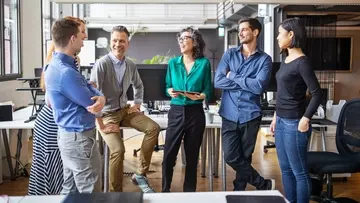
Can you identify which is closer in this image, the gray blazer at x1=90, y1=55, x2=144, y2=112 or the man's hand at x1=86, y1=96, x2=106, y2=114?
the man's hand at x1=86, y1=96, x2=106, y2=114

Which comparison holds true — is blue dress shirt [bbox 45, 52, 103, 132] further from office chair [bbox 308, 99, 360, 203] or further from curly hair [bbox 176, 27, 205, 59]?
office chair [bbox 308, 99, 360, 203]

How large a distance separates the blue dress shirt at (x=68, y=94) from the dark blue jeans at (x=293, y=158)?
1.38 metres

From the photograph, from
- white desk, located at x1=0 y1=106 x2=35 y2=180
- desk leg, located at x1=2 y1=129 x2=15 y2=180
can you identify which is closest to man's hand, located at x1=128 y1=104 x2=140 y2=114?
white desk, located at x1=0 y1=106 x2=35 y2=180

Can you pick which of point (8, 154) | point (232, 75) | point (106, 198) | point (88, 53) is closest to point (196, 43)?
point (232, 75)

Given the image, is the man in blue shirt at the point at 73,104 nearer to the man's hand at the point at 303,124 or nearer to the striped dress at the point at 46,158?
the striped dress at the point at 46,158

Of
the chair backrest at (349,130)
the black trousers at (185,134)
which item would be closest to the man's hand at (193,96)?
the black trousers at (185,134)

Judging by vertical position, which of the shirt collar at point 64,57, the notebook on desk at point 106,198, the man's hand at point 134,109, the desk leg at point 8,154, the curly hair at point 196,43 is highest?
the curly hair at point 196,43

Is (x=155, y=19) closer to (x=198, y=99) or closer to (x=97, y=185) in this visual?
(x=198, y=99)

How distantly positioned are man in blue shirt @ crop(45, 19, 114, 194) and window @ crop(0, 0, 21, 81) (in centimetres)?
300

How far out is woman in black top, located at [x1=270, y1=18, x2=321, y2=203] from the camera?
2754 millimetres

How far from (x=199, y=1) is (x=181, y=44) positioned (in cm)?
100

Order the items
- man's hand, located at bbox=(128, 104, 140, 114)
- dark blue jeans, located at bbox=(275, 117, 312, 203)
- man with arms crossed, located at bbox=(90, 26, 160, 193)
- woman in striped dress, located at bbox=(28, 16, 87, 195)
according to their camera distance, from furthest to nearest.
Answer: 1. man's hand, located at bbox=(128, 104, 140, 114)
2. man with arms crossed, located at bbox=(90, 26, 160, 193)
3. dark blue jeans, located at bbox=(275, 117, 312, 203)
4. woman in striped dress, located at bbox=(28, 16, 87, 195)

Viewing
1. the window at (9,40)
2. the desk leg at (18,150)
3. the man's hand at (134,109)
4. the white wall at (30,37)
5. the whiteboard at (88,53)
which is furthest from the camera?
the whiteboard at (88,53)

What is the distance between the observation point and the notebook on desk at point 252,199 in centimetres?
165
